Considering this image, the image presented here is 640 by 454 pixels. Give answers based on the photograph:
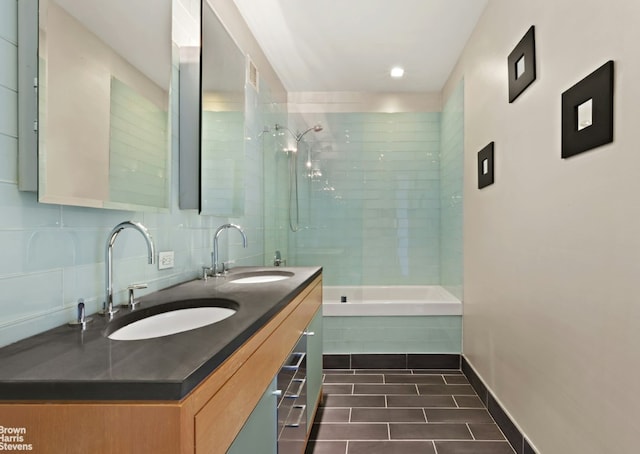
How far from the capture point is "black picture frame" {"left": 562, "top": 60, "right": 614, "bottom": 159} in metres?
1.29

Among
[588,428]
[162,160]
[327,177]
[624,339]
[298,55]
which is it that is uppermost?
[298,55]

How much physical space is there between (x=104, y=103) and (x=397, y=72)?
9.88 feet

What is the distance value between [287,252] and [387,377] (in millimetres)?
1706

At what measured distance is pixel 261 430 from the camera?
1.18 metres

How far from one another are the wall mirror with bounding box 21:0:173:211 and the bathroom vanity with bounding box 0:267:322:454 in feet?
1.50

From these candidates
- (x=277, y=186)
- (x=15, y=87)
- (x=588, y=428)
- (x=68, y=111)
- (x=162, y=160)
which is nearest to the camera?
(x=15, y=87)

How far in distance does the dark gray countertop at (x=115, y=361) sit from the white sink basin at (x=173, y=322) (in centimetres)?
4

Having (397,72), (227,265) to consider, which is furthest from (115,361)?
(397,72)

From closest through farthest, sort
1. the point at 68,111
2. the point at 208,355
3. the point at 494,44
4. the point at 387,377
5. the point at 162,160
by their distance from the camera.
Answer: the point at 208,355 → the point at 68,111 → the point at 162,160 → the point at 494,44 → the point at 387,377

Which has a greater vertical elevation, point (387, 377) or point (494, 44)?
point (494, 44)

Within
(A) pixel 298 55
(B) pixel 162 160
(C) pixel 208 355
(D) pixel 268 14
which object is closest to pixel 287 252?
(A) pixel 298 55

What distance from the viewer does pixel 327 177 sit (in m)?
4.32

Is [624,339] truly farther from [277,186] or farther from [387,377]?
[277,186]

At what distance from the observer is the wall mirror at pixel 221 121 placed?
2104 millimetres
